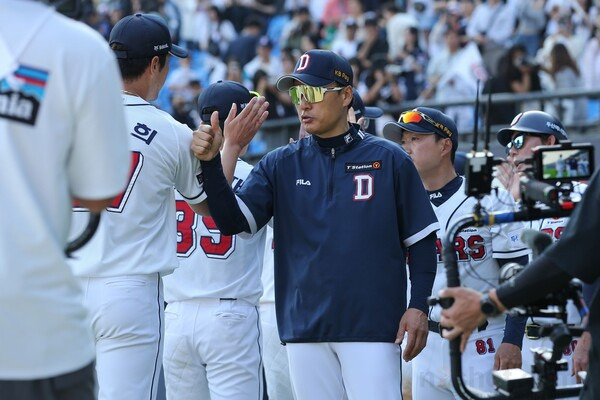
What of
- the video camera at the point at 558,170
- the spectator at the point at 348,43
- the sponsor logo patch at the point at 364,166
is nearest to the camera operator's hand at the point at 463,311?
the video camera at the point at 558,170

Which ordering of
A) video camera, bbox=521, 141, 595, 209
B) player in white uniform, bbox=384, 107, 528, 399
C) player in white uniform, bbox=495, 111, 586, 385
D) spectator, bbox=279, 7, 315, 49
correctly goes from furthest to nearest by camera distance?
spectator, bbox=279, 7, 315, 49, player in white uniform, bbox=495, 111, 586, 385, player in white uniform, bbox=384, 107, 528, 399, video camera, bbox=521, 141, 595, 209

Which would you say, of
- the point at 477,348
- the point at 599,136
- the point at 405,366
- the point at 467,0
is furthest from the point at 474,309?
the point at 467,0

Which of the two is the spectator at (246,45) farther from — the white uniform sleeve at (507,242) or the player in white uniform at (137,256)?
the player in white uniform at (137,256)

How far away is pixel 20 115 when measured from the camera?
2.96 meters

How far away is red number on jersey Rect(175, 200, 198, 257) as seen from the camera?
5820mm

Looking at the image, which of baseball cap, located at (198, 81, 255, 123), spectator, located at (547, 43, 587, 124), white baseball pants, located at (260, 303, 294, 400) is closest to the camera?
baseball cap, located at (198, 81, 255, 123)

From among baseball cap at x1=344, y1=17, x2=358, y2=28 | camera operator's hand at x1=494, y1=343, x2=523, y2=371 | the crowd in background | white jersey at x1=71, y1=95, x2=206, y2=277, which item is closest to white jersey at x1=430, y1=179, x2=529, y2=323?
camera operator's hand at x1=494, y1=343, x2=523, y2=371

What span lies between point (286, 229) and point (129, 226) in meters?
0.76

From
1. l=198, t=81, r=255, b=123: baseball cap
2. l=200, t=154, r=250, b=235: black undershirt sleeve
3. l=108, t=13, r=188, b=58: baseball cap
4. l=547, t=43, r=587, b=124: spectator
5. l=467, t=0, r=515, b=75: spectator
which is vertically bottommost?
l=200, t=154, r=250, b=235: black undershirt sleeve

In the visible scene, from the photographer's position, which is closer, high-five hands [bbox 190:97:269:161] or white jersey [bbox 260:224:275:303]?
high-five hands [bbox 190:97:269:161]

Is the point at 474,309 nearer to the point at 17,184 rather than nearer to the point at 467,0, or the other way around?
the point at 17,184

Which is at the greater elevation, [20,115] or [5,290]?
[20,115]

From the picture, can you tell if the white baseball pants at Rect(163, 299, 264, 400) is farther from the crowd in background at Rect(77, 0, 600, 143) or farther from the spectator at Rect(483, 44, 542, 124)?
the spectator at Rect(483, 44, 542, 124)

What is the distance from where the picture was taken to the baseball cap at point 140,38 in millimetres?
5008
